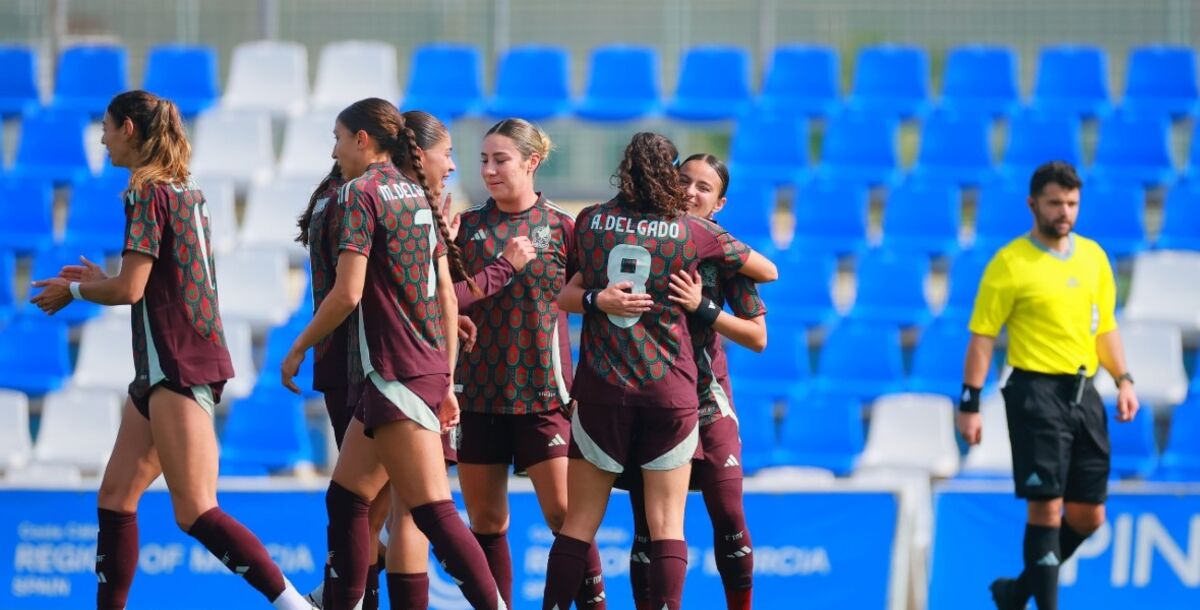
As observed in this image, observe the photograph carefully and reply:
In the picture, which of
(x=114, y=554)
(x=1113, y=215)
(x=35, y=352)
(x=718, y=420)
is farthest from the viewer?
(x=1113, y=215)

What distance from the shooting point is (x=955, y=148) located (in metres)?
12.0

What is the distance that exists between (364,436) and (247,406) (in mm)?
4502

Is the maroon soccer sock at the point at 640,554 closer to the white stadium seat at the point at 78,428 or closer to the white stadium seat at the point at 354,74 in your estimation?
the white stadium seat at the point at 78,428

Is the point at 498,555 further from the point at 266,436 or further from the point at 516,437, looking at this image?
the point at 266,436

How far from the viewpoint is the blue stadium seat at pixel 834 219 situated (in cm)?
1115

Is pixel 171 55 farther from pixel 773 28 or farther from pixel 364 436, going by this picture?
pixel 364 436

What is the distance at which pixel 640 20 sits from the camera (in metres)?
13.6

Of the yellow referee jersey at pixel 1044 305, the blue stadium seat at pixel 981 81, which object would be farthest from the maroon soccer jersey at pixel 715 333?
the blue stadium seat at pixel 981 81

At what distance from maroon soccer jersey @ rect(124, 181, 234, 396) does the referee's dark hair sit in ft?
11.6

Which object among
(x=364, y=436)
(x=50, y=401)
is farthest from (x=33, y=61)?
(x=364, y=436)

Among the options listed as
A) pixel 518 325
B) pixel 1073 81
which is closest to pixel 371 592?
pixel 518 325

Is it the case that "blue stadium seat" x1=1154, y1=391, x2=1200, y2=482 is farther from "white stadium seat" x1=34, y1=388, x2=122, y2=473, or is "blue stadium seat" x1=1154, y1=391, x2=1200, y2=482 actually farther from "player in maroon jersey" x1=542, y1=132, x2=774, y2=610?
"white stadium seat" x1=34, y1=388, x2=122, y2=473

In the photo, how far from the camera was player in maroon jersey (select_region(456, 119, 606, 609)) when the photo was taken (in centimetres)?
566

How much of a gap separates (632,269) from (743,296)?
577mm
